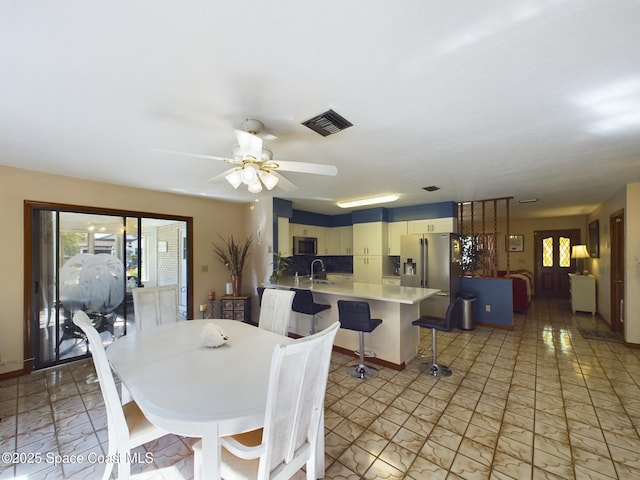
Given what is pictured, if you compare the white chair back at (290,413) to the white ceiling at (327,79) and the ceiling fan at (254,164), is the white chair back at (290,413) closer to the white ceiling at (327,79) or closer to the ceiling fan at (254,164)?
the ceiling fan at (254,164)

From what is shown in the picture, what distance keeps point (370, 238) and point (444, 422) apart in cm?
399

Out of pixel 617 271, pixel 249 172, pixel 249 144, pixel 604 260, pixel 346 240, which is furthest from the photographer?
pixel 346 240

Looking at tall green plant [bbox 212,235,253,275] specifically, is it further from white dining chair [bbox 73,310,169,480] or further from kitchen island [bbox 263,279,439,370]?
white dining chair [bbox 73,310,169,480]

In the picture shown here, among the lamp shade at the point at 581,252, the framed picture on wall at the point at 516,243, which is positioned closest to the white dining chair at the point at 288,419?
the lamp shade at the point at 581,252

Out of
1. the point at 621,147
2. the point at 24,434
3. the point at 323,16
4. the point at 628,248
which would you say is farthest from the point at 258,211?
the point at 628,248

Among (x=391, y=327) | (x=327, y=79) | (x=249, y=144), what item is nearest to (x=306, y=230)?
(x=391, y=327)

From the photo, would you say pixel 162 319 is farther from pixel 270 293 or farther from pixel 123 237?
pixel 123 237

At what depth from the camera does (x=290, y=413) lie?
1.21m

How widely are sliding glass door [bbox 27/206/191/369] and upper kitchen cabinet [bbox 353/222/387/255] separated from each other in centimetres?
368

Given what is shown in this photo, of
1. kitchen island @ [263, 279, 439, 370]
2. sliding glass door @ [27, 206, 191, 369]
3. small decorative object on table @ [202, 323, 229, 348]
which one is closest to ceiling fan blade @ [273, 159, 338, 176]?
small decorative object on table @ [202, 323, 229, 348]

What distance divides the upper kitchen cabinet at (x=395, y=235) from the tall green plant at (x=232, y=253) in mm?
2909

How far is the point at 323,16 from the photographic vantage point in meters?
1.13

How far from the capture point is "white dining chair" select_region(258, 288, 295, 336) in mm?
2639

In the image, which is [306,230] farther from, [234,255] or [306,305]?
[306,305]
